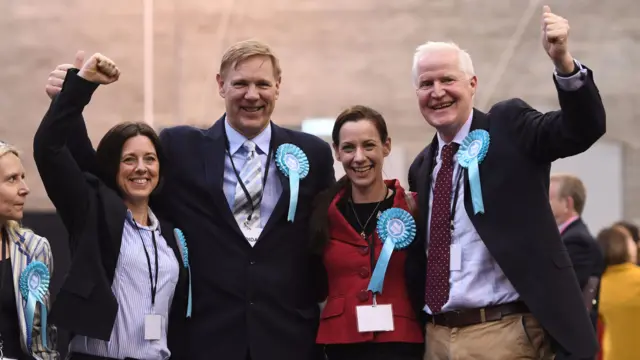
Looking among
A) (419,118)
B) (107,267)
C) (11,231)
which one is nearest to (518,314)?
(107,267)

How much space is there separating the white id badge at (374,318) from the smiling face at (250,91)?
2.58 feet

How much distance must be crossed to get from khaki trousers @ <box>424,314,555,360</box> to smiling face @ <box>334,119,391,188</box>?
68 centimetres

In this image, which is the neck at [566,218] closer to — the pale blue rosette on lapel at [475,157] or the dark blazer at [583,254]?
the dark blazer at [583,254]

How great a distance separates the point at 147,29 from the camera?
8984 millimetres

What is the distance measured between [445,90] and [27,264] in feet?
5.11

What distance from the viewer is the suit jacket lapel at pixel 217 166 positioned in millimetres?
3297

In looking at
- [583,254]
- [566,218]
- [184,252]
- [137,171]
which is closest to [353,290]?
[184,252]

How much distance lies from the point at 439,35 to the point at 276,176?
5.86 m

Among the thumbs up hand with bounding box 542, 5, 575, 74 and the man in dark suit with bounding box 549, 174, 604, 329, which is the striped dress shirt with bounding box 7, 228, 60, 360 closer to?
the thumbs up hand with bounding box 542, 5, 575, 74

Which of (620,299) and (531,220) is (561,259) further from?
(620,299)

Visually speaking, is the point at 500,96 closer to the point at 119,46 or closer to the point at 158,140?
the point at 119,46

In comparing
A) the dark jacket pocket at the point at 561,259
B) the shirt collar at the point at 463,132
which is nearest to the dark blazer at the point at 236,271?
the shirt collar at the point at 463,132

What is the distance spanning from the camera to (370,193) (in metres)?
3.43

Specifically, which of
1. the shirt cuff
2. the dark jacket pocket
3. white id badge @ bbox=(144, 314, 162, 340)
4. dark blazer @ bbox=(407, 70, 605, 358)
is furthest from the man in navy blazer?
the shirt cuff
